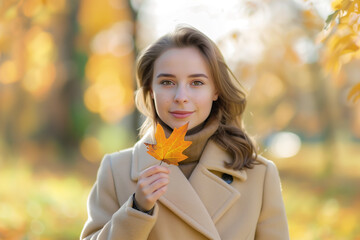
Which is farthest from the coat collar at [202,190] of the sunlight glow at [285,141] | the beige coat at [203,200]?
the sunlight glow at [285,141]

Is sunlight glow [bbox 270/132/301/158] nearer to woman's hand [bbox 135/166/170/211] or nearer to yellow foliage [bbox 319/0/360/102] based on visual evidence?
yellow foliage [bbox 319/0/360/102]

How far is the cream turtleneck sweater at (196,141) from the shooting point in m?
2.55

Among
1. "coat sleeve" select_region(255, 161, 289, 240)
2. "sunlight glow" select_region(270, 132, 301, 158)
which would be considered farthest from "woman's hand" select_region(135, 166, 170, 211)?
"sunlight glow" select_region(270, 132, 301, 158)

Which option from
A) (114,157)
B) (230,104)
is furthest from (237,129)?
(114,157)

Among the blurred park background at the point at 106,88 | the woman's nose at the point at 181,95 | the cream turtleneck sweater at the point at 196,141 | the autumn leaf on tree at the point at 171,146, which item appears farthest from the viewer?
the blurred park background at the point at 106,88

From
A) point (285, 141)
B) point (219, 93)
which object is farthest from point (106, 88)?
point (285, 141)

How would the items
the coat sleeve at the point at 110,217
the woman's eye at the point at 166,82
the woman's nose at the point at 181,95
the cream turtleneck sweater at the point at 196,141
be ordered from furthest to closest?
the cream turtleneck sweater at the point at 196,141, the woman's eye at the point at 166,82, the woman's nose at the point at 181,95, the coat sleeve at the point at 110,217

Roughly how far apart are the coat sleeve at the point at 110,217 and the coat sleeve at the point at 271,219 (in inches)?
27.5

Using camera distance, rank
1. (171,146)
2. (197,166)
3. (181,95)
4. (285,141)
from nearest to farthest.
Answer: (171,146)
(181,95)
(197,166)
(285,141)

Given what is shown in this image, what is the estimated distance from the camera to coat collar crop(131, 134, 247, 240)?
7.79ft

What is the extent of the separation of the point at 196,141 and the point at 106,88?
39.4 ft

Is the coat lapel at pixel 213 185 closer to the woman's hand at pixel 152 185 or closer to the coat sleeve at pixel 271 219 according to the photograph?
the coat sleeve at pixel 271 219

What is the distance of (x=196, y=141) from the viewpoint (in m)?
2.56

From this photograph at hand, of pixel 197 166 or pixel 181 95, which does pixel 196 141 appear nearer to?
pixel 197 166
